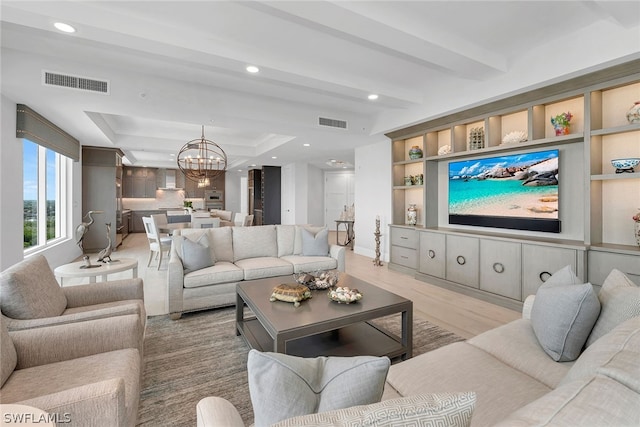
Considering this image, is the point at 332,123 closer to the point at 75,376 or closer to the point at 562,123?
the point at 562,123

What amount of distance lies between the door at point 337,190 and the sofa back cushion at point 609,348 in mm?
10092

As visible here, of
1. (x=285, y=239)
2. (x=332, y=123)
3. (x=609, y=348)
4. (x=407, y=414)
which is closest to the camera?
(x=407, y=414)

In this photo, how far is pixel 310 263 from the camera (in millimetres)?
3920

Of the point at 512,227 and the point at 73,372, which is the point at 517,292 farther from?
the point at 73,372

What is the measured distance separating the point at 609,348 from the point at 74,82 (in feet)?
15.2

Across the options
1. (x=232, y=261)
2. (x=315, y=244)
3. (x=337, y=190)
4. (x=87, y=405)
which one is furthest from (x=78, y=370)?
(x=337, y=190)

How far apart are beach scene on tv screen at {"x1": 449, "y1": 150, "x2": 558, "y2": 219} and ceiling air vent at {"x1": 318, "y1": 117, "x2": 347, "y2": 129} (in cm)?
187

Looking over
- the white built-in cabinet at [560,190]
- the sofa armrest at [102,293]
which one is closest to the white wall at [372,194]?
the white built-in cabinet at [560,190]

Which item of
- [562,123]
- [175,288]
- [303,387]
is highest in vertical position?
[562,123]

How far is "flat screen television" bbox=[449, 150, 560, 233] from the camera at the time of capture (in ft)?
11.6

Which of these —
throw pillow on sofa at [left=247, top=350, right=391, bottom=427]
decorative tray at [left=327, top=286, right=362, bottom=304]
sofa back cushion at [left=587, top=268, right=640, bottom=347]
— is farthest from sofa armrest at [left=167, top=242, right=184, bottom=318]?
sofa back cushion at [left=587, top=268, right=640, bottom=347]

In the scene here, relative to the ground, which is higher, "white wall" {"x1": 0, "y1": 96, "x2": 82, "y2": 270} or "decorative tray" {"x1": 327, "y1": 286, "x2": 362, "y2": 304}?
"white wall" {"x1": 0, "y1": 96, "x2": 82, "y2": 270}

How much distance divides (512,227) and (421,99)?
85.1 inches

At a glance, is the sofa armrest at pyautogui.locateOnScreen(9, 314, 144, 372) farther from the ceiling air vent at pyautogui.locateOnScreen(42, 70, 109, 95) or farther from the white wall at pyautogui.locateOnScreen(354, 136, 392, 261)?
the white wall at pyautogui.locateOnScreen(354, 136, 392, 261)
